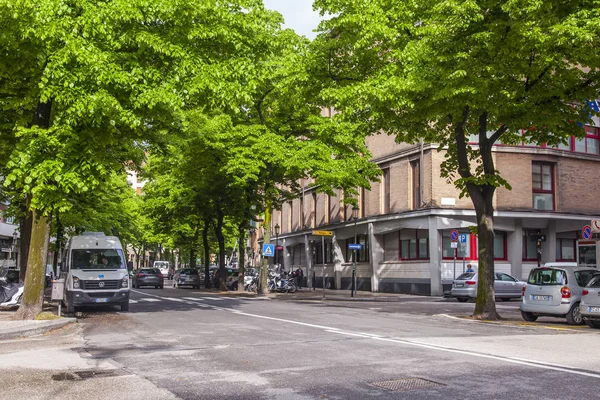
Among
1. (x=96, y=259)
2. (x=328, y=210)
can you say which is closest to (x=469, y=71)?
(x=96, y=259)

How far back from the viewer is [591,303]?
50.4 ft

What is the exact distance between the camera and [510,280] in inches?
1182

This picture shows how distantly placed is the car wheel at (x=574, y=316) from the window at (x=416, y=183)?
19870 mm

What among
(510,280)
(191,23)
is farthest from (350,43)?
(510,280)

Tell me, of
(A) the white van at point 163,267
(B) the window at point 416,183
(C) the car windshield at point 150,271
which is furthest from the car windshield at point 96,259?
(A) the white van at point 163,267

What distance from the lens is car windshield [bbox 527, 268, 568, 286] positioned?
56.1 feet

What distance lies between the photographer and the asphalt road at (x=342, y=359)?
6793mm

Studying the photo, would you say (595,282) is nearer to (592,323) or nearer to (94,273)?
(592,323)

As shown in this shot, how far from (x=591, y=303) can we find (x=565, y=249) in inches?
995

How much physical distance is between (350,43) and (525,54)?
570cm

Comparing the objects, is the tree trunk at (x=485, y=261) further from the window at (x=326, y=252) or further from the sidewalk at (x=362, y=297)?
the window at (x=326, y=252)

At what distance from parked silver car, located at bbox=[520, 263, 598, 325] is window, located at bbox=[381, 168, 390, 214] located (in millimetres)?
22298

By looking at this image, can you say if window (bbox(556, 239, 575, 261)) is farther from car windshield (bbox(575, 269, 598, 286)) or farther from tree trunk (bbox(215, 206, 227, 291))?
car windshield (bbox(575, 269, 598, 286))

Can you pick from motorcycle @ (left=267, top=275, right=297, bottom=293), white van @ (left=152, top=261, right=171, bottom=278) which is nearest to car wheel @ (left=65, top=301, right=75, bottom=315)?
motorcycle @ (left=267, top=275, right=297, bottom=293)
